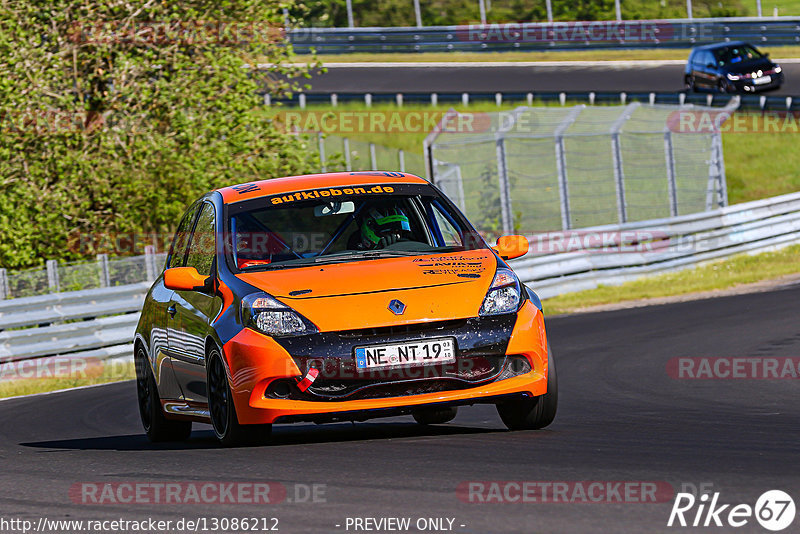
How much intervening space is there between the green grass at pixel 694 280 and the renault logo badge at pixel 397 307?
492 inches

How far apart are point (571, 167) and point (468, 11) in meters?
23.1

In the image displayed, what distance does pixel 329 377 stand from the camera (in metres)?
7.25

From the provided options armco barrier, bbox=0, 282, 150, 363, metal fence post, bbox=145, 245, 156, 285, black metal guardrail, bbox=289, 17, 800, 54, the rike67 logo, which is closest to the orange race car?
the rike67 logo

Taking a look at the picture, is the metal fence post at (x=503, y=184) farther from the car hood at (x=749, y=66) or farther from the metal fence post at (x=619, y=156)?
the car hood at (x=749, y=66)

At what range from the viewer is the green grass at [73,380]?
15145 millimetres

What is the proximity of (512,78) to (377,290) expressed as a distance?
41208mm

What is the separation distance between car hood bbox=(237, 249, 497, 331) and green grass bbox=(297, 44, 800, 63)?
43290 millimetres

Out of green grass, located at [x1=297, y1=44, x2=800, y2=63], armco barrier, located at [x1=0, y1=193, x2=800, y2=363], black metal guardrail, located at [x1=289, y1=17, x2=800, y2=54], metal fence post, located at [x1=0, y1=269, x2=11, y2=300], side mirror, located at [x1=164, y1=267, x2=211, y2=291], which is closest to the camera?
side mirror, located at [x1=164, y1=267, x2=211, y2=291]

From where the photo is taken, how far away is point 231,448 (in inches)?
302

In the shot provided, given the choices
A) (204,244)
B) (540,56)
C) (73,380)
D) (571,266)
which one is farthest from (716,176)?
(540,56)

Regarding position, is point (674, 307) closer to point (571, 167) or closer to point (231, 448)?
point (231, 448)

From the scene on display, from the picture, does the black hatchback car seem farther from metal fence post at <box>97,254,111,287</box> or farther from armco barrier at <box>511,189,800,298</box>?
metal fence post at <box>97,254,111,287</box>

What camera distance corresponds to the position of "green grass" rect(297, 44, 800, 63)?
49.8 m

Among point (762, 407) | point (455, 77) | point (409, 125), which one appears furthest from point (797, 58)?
point (762, 407)
